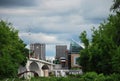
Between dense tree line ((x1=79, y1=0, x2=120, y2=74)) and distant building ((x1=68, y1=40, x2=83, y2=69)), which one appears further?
distant building ((x1=68, y1=40, x2=83, y2=69))

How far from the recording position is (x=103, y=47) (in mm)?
71062

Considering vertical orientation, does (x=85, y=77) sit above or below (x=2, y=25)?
below

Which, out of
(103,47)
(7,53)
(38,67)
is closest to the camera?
(103,47)

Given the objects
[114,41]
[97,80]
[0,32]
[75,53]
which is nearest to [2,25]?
[0,32]

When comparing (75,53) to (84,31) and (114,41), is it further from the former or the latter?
(114,41)

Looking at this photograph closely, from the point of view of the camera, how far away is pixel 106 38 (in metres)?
68.1

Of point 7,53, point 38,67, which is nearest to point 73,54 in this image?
point 38,67

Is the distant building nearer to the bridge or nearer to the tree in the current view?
the bridge

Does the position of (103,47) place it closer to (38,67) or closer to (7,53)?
(7,53)

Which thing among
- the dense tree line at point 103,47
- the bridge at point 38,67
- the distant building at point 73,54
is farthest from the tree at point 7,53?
the distant building at point 73,54

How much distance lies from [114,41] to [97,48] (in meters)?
11.6

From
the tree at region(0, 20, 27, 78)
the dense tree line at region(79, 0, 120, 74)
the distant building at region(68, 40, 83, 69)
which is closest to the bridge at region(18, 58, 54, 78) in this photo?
the distant building at region(68, 40, 83, 69)

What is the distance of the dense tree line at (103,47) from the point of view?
59.0 m

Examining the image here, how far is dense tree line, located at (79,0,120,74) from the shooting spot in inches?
2322
